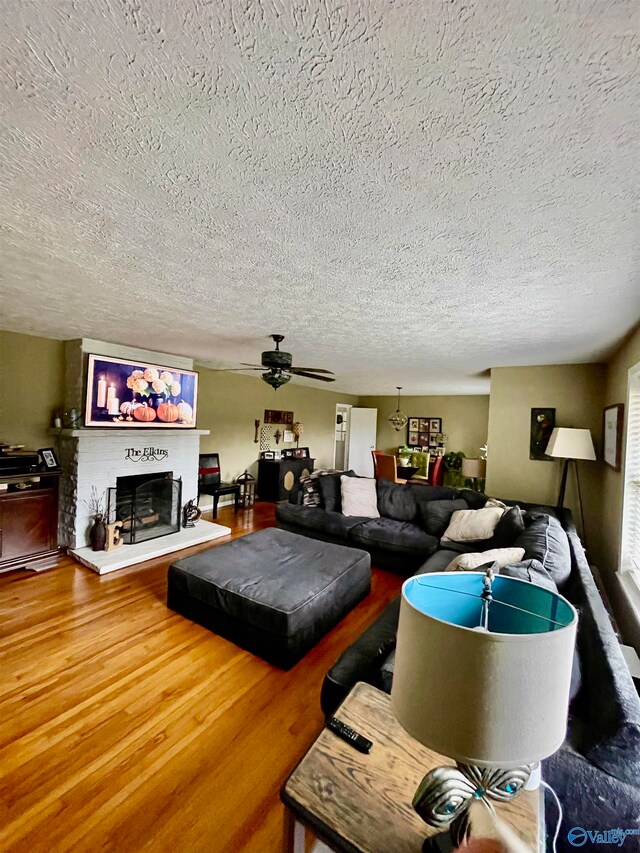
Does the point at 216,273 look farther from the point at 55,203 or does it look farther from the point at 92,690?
the point at 92,690

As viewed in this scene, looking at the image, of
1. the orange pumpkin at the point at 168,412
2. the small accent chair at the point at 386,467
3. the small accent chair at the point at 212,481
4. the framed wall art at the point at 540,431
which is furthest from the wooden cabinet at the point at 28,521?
the framed wall art at the point at 540,431

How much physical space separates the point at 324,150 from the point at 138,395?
12.7 feet

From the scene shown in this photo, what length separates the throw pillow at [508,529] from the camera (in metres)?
2.87

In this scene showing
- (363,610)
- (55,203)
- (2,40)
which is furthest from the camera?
(363,610)

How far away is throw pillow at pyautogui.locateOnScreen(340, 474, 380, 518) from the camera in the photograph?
419cm

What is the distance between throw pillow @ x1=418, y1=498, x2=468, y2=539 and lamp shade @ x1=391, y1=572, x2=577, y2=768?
10.4ft

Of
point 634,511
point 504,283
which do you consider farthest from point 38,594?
point 634,511

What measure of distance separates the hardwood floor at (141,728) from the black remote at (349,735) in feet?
2.05

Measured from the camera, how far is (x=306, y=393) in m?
7.60

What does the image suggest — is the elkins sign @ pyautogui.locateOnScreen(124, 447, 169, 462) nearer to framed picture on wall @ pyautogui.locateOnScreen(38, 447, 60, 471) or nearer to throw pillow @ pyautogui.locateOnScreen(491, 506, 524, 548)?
framed picture on wall @ pyautogui.locateOnScreen(38, 447, 60, 471)

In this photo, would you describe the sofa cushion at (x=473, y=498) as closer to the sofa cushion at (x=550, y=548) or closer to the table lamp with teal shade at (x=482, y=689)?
the sofa cushion at (x=550, y=548)

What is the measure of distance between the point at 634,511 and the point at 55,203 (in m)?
3.76

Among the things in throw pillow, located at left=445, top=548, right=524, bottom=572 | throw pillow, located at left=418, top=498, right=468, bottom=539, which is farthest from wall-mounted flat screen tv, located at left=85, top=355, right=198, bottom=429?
throw pillow, located at left=445, top=548, right=524, bottom=572

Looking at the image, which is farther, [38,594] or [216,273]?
[38,594]
